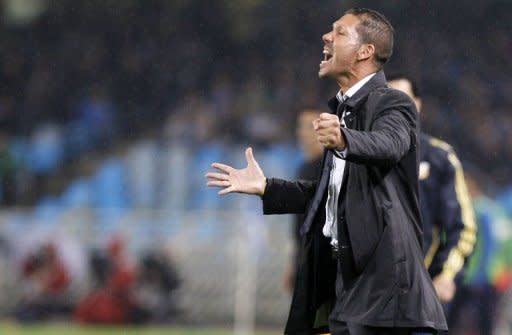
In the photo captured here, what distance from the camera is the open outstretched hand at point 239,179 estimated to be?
443 cm

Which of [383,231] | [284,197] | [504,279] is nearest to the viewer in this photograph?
[383,231]

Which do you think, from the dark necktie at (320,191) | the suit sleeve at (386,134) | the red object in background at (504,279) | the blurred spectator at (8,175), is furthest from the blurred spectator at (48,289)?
the suit sleeve at (386,134)

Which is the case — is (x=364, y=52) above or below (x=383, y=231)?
above

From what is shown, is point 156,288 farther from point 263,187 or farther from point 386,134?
point 386,134

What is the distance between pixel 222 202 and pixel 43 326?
4.20 m

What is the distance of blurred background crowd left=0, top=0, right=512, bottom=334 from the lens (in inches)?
688

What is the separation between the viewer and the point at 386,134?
3863mm

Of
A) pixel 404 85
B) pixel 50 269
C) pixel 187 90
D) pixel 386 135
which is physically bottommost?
pixel 50 269

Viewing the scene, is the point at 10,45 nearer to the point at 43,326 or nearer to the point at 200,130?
the point at 200,130

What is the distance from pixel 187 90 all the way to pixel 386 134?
641 inches

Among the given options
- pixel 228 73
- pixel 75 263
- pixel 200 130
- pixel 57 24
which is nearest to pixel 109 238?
pixel 75 263

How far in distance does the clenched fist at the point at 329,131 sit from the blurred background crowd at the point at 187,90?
40.5 feet

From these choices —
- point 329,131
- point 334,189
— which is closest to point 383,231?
point 334,189

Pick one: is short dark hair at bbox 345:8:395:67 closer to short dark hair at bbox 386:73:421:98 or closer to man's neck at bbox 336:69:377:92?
man's neck at bbox 336:69:377:92
